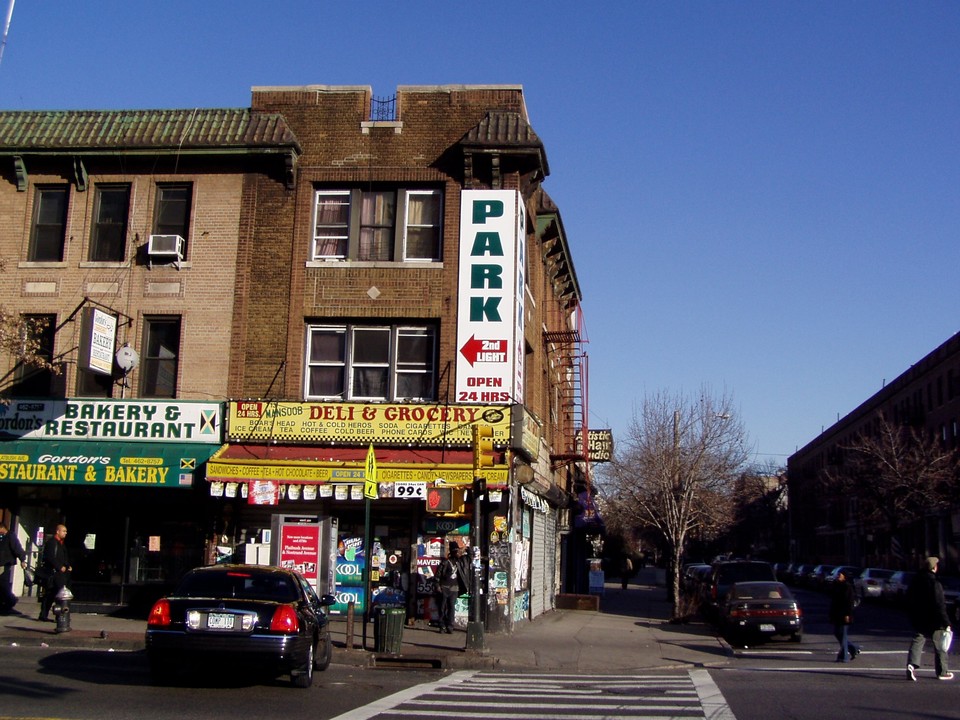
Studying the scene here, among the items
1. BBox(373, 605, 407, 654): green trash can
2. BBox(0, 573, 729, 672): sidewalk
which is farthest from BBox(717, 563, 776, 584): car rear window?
BBox(373, 605, 407, 654): green trash can

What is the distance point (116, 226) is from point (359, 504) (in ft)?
27.9

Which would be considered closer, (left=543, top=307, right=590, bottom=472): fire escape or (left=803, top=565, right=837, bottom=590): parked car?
(left=543, top=307, right=590, bottom=472): fire escape

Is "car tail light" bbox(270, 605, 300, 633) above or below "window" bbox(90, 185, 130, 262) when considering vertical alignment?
below

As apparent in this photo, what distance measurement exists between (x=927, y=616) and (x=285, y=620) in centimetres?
933

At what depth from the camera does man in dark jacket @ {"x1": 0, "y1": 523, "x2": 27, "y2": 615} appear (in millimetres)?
19062

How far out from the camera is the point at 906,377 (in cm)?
6706

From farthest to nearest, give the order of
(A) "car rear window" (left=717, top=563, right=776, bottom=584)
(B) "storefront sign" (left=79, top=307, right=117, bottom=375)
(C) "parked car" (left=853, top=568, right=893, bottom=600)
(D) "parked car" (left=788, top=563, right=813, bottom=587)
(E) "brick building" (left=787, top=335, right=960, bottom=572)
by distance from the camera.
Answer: (D) "parked car" (left=788, top=563, right=813, bottom=587)
(E) "brick building" (left=787, top=335, right=960, bottom=572)
(C) "parked car" (left=853, top=568, right=893, bottom=600)
(A) "car rear window" (left=717, top=563, right=776, bottom=584)
(B) "storefront sign" (left=79, top=307, right=117, bottom=375)

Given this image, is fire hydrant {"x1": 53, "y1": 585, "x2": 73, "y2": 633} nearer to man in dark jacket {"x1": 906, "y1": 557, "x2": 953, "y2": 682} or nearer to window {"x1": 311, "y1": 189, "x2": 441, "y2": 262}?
window {"x1": 311, "y1": 189, "x2": 441, "y2": 262}

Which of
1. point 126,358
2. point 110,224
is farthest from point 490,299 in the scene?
point 110,224

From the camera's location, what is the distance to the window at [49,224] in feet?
76.6

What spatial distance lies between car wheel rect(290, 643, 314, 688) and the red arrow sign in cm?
972

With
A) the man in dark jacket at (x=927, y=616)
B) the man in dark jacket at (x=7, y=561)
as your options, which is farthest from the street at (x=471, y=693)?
the man in dark jacket at (x=7, y=561)

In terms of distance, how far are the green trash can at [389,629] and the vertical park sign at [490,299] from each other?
5737 mm

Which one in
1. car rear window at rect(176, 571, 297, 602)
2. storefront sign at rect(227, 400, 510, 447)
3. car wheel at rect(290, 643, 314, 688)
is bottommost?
car wheel at rect(290, 643, 314, 688)
